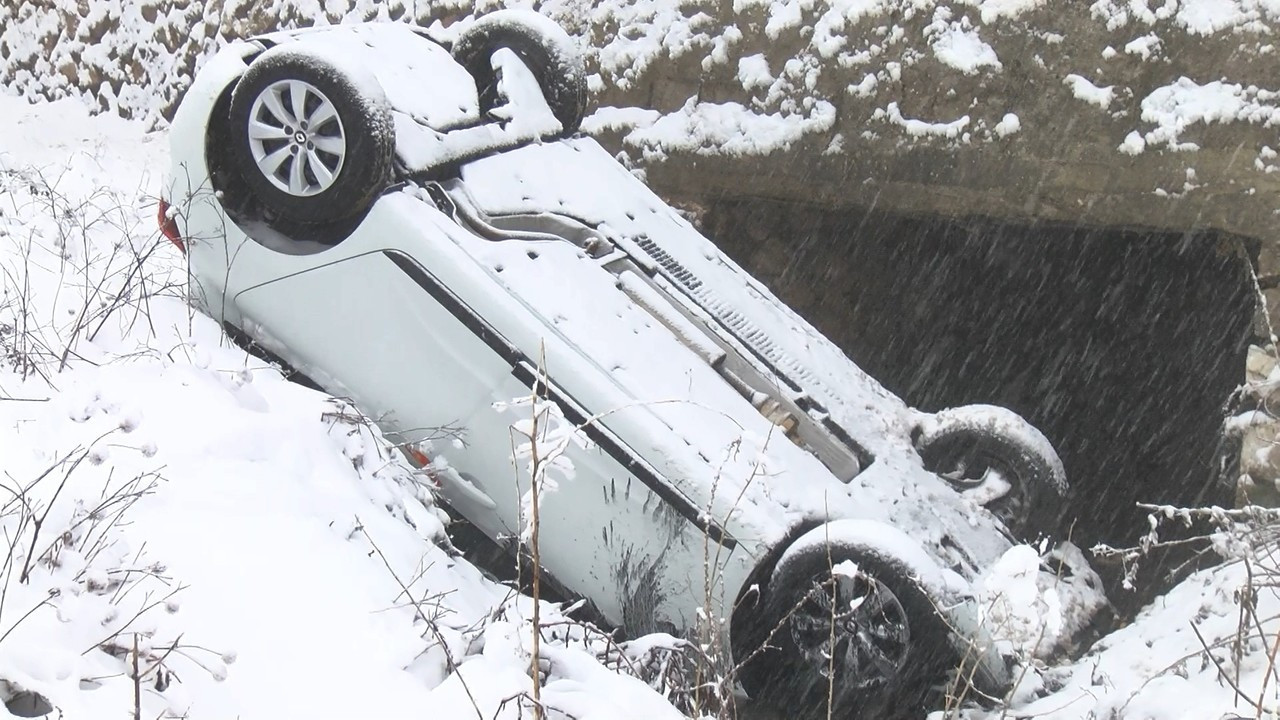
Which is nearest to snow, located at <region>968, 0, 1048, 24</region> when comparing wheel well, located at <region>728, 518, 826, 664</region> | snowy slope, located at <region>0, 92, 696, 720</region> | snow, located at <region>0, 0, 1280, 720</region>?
snow, located at <region>0, 0, 1280, 720</region>

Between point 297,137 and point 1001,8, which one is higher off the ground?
point 1001,8

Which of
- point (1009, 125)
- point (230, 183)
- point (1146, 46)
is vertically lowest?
point (230, 183)

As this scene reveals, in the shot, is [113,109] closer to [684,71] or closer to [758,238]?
[684,71]

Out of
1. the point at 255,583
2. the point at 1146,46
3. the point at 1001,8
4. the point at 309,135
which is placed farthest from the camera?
the point at 1001,8

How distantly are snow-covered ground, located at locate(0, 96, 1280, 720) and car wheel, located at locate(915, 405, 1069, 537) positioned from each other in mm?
610

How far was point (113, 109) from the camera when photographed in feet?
29.8

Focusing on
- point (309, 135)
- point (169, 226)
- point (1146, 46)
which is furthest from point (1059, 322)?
point (169, 226)

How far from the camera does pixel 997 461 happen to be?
167 inches

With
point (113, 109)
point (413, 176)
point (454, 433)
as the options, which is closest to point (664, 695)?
point (454, 433)

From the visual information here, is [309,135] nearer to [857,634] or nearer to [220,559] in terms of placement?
[220,559]

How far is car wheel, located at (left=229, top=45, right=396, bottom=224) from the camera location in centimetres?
351

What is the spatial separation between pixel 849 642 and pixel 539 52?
9.61 ft

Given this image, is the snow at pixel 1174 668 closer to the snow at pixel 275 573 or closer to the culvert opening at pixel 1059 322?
the snow at pixel 275 573

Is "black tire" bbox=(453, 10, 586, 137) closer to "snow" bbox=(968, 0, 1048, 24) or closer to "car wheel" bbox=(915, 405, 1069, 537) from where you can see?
"car wheel" bbox=(915, 405, 1069, 537)
